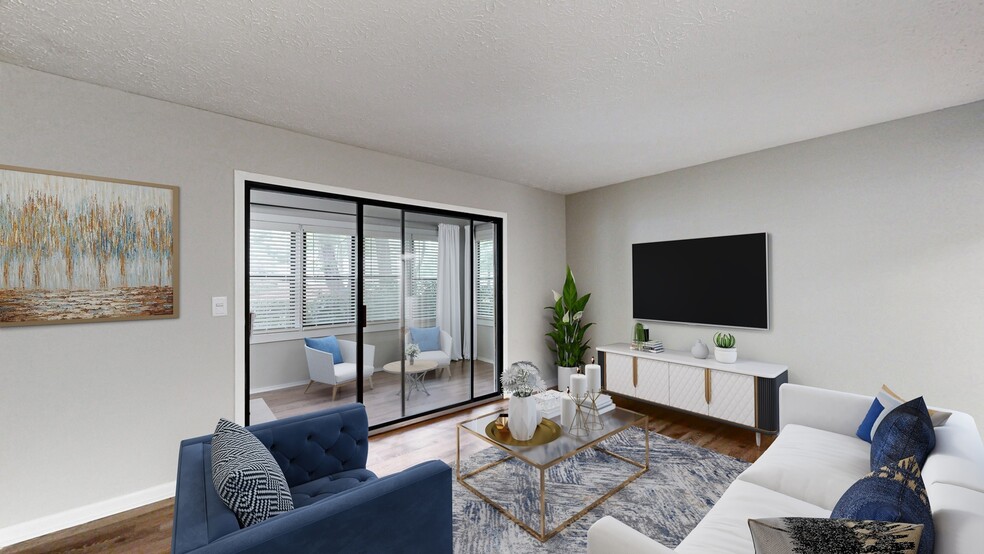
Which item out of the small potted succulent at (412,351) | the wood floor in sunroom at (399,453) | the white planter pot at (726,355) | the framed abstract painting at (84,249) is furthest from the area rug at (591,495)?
the framed abstract painting at (84,249)

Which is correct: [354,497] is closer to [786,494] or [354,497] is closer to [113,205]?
[786,494]

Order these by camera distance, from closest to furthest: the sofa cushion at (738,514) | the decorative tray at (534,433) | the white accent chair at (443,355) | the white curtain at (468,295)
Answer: the sofa cushion at (738,514) < the decorative tray at (534,433) < the white accent chair at (443,355) < the white curtain at (468,295)

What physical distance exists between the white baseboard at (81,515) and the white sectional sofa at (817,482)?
2774 mm

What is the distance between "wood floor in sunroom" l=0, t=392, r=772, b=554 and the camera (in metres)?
2.04

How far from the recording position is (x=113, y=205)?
2330 millimetres

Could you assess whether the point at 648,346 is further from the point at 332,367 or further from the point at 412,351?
the point at 332,367

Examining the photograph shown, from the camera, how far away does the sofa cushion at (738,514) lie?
137 centimetres

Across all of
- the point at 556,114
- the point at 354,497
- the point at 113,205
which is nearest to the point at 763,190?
the point at 556,114

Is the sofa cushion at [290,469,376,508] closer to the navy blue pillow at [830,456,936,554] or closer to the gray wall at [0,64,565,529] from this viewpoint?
the gray wall at [0,64,565,529]

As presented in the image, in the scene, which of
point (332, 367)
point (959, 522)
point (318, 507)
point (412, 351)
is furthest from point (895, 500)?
point (332, 367)

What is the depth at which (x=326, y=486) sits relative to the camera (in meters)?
1.78

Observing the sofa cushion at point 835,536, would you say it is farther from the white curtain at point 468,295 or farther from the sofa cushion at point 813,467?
the white curtain at point 468,295

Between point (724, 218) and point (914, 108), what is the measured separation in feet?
4.63

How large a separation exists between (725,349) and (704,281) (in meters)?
0.73
